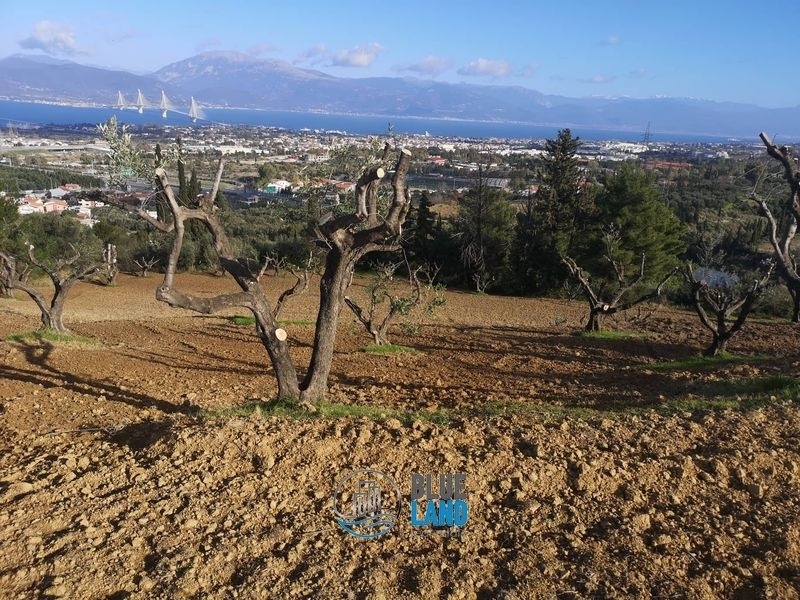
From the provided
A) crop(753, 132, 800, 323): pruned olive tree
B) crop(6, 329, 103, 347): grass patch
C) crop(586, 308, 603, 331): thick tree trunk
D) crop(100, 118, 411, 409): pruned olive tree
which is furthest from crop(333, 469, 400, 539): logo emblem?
crop(586, 308, 603, 331): thick tree trunk

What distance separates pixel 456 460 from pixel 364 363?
20.3 feet

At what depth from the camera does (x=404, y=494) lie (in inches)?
189

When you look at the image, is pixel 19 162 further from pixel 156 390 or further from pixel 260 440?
pixel 260 440

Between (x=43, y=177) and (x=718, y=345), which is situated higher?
(x=43, y=177)

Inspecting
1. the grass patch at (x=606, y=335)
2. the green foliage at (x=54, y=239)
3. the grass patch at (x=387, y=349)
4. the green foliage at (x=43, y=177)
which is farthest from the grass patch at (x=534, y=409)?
the green foliage at (x=43, y=177)

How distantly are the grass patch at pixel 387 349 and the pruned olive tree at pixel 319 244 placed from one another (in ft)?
18.2

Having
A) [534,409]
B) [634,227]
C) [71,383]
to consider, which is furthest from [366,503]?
[634,227]

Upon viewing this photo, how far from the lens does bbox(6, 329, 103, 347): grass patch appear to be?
12220 mm

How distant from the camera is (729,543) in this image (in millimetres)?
4195

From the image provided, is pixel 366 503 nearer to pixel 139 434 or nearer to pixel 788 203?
pixel 139 434

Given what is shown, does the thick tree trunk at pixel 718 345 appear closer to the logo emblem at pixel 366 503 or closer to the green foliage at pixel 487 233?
the logo emblem at pixel 366 503

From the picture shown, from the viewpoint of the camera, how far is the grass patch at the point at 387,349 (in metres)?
12.7

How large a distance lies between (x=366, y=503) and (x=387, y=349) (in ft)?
27.4

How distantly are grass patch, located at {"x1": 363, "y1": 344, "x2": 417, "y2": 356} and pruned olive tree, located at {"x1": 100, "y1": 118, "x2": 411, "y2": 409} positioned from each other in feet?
18.2
